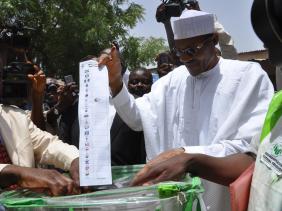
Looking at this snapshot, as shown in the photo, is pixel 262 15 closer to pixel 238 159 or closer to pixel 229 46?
pixel 238 159

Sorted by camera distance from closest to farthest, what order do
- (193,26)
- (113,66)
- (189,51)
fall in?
1. (113,66)
2. (189,51)
3. (193,26)

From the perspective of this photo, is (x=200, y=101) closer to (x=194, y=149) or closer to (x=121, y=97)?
(x=121, y=97)

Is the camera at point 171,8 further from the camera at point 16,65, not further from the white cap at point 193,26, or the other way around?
the white cap at point 193,26

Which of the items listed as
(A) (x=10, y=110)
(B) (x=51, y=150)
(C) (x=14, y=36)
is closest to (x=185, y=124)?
(B) (x=51, y=150)

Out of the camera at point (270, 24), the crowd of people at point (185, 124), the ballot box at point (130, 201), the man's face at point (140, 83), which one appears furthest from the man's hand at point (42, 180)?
the man's face at point (140, 83)

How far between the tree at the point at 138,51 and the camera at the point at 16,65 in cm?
1243

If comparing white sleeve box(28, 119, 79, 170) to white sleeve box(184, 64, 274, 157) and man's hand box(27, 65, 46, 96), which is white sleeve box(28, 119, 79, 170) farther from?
man's hand box(27, 65, 46, 96)

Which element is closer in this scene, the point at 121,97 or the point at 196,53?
the point at 121,97

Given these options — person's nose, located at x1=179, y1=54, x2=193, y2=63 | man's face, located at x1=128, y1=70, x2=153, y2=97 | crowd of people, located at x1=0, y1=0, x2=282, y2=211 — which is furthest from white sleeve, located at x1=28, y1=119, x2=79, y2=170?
man's face, located at x1=128, y1=70, x2=153, y2=97

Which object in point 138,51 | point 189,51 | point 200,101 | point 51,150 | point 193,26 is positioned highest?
point 193,26

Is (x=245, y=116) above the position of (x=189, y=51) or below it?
below

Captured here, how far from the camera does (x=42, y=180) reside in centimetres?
158

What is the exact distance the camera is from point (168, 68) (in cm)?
507

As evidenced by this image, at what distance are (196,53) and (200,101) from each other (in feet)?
0.78
